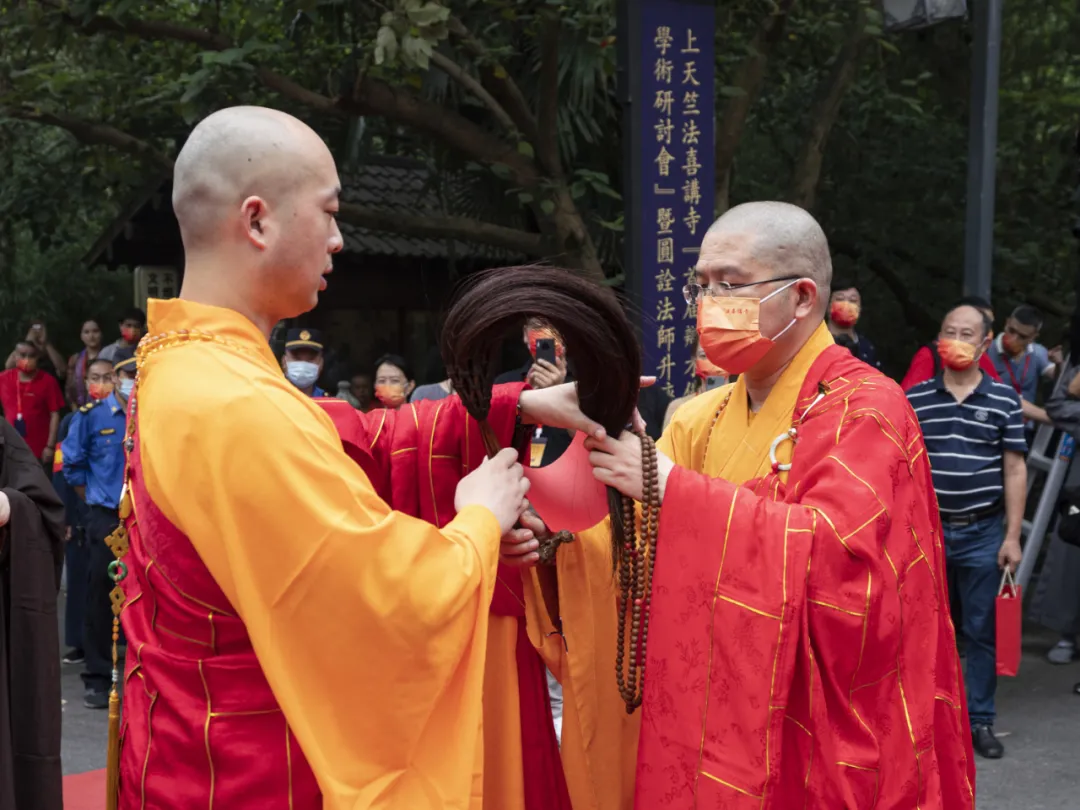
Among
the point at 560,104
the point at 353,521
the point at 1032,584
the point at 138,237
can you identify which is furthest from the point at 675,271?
the point at 138,237

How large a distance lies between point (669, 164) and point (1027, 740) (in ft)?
11.6

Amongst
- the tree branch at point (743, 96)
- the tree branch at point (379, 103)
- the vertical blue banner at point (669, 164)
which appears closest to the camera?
the vertical blue banner at point (669, 164)

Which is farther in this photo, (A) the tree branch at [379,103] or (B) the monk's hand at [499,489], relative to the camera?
(A) the tree branch at [379,103]

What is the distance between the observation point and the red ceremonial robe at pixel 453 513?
257 centimetres

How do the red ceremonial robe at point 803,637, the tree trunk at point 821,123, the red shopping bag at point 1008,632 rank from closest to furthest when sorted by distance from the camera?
the red ceremonial robe at point 803,637, the red shopping bag at point 1008,632, the tree trunk at point 821,123

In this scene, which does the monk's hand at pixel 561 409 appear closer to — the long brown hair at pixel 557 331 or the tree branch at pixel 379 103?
the long brown hair at pixel 557 331

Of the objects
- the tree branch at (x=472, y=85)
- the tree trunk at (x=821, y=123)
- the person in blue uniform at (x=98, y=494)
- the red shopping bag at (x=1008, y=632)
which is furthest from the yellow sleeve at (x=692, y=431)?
the tree trunk at (x=821, y=123)

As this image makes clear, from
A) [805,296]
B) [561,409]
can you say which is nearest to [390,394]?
[805,296]

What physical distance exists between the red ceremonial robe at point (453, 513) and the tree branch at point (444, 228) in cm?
592

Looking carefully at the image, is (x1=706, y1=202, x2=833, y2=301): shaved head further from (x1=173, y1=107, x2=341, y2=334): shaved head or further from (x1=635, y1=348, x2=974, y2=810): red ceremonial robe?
(x1=173, y1=107, x2=341, y2=334): shaved head

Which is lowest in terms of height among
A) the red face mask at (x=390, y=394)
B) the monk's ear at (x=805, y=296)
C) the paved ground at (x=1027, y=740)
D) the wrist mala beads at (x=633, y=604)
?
the paved ground at (x=1027, y=740)

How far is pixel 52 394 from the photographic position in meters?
11.0

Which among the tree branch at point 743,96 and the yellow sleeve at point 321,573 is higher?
the tree branch at point 743,96

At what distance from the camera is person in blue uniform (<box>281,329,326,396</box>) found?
23.3ft
